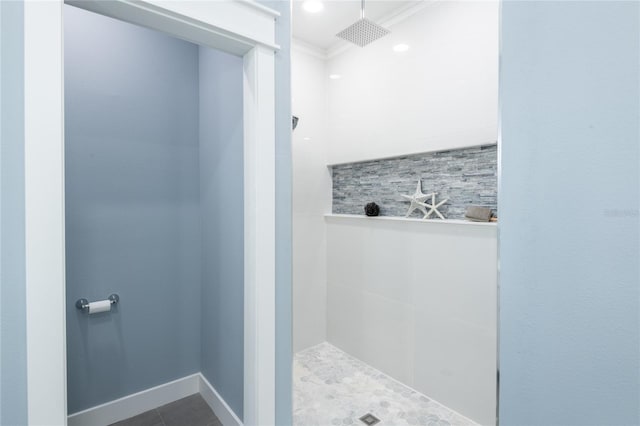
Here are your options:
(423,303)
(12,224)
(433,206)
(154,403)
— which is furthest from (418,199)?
(154,403)

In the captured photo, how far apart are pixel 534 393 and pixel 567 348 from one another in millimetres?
156

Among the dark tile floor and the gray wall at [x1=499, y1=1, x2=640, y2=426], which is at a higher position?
the gray wall at [x1=499, y1=1, x2=640, y2=426]

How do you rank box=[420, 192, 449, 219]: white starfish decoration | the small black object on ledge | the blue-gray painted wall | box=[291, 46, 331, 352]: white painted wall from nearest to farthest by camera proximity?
the blue-gray painted wall, box=[420, 192, 449, 219]: white starfish decoration, the small black object on ledge, box=[291, 46, 331, 352]: white painted wall

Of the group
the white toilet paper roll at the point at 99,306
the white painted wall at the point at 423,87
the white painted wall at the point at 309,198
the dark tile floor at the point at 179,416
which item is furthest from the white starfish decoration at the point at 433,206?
the white toilet paper roll at the point at 99,306

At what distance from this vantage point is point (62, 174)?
0.98 metres

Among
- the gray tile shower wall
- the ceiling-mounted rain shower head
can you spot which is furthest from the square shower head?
the gray tile shower wall

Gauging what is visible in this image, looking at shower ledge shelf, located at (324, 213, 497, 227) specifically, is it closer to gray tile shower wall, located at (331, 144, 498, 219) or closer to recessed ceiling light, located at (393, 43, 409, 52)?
gray tile shower wall, located at (331, 144, 498, 219)

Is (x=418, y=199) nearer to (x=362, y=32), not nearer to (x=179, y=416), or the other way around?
(x=362, y=32)

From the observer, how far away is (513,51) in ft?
2.75

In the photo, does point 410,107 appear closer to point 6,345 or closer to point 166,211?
point 166,211

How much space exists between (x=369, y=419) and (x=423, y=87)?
2154 millimetres

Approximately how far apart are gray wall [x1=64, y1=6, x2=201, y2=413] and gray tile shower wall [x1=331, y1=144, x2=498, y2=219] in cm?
129

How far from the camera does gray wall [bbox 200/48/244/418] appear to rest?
1.70m

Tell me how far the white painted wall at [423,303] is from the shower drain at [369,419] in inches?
16.8
